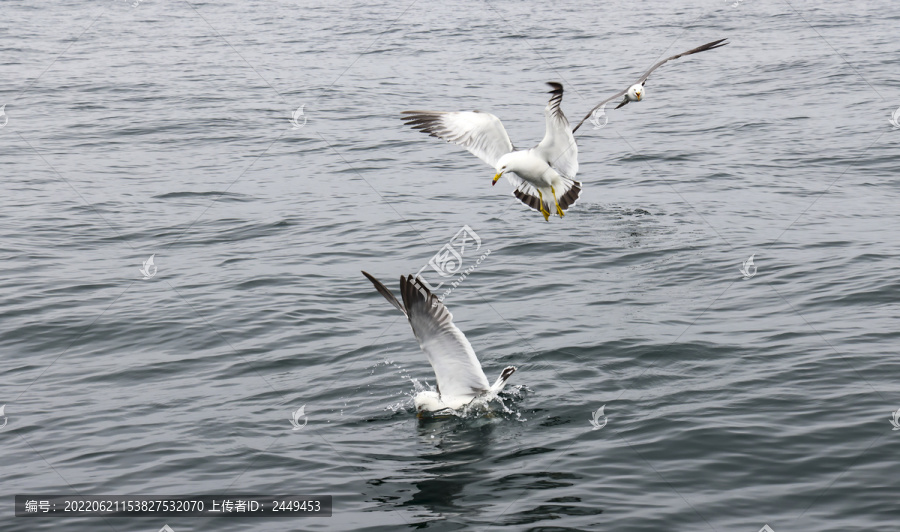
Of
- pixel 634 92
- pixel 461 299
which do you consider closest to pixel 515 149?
pixel 461 299

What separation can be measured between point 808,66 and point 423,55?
1077 cm

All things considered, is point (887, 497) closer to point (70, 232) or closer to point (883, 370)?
point (883, 370)

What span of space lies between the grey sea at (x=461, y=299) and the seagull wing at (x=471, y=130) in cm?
211

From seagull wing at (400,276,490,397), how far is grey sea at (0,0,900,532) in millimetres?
344

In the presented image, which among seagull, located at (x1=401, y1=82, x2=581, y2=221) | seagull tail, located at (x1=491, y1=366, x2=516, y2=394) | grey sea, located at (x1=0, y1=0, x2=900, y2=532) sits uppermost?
seagull, located at (x1=401, y1=82, x2=581, y2=221)

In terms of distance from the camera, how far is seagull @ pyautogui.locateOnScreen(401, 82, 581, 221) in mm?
9578

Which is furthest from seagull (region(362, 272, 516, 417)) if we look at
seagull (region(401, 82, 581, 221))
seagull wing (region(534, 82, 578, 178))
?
seagull wing (region(534, 82, 578, 178))

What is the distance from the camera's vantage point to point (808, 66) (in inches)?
949

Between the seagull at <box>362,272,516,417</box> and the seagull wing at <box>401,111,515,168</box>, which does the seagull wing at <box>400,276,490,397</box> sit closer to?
the seagull at <box>362,272,516,417</box>

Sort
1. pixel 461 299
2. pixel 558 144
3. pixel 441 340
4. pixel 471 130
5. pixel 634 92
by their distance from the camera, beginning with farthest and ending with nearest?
pixel 634 92
pixel 461 299
pixel 471 130
pixel 558 144
pixel 441 340

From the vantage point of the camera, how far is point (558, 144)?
9.61 meters

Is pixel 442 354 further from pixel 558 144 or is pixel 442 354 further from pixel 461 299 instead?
pixel 461 299

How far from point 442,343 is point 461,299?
12.0 ft

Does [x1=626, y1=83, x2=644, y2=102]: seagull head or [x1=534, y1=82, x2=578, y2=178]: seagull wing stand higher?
[x1=534, y1=82, x2=578, y2=178]: seagull wing
